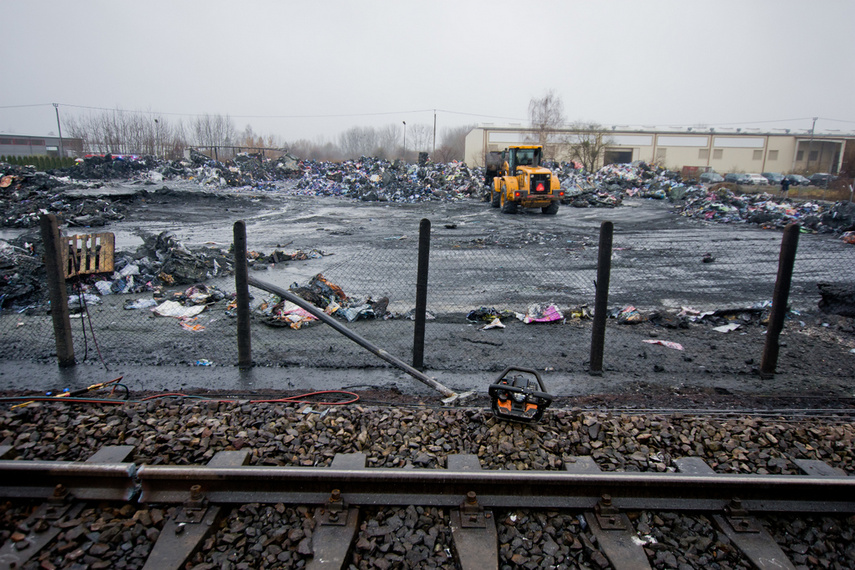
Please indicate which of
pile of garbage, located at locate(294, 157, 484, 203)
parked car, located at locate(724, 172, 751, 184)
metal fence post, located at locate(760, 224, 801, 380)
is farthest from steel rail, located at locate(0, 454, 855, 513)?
parked car, located at locate(724, 172, 751, 184)

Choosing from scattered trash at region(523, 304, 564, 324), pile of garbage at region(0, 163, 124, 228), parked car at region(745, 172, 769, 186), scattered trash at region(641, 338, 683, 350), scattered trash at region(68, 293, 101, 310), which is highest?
parked car at region(745, 172, 769, 186)

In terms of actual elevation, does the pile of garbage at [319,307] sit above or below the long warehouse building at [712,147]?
below

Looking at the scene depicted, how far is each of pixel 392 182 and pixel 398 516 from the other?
30978 millimetres

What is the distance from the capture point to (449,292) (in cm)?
852

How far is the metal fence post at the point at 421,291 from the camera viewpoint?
14.8 ft

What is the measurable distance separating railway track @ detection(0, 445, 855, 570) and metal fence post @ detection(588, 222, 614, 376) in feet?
6.44

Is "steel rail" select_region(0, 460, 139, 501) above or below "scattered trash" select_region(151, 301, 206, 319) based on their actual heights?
above

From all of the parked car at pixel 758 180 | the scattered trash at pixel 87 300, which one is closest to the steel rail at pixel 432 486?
the scattered trash at pixel 87 300

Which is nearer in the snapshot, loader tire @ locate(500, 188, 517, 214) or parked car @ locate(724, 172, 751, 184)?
loader tire @ locate(500, 188, 517, 214)

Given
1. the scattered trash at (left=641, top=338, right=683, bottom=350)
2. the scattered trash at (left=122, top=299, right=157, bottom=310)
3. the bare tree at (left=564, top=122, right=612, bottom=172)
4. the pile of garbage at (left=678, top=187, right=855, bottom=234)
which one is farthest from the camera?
the bare tree at (left=564, top=122, right=612, bottom=172)

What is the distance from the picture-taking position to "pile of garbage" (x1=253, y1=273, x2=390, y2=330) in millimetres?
6543

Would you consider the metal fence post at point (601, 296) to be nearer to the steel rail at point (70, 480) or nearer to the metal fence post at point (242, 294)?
the metal fence post at point (242, 294)

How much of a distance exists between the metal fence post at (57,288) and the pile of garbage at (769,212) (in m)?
19.2

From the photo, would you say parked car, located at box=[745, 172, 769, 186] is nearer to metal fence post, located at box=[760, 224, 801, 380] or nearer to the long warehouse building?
the long warehouse building
